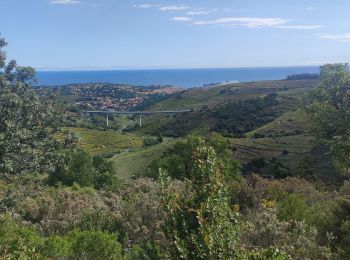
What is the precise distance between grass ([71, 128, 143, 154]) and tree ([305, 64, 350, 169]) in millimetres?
79212

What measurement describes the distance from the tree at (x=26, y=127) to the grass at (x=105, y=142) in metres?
87.0

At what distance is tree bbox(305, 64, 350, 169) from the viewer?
31906 mm

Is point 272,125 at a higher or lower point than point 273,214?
lower

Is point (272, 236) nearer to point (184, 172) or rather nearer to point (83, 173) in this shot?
point (184, 172)

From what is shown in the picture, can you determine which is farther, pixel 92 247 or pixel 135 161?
pixel 135 161

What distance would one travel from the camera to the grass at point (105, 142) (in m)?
A: 115

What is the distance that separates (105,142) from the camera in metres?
127

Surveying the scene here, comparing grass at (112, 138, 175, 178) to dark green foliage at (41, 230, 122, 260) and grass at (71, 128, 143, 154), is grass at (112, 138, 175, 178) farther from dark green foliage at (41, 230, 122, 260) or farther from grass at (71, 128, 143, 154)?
dark green foliage at (41, 230, 122, 260)

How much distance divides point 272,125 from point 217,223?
101 meters

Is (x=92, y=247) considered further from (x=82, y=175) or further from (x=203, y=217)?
(x=82, y=175)

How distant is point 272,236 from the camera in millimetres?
17422

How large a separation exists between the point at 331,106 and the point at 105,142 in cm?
9862

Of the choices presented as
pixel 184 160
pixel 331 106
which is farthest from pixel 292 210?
pixel 184 160

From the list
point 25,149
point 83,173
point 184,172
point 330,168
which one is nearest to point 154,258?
point 25,149
